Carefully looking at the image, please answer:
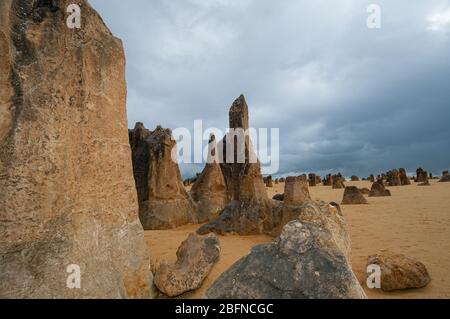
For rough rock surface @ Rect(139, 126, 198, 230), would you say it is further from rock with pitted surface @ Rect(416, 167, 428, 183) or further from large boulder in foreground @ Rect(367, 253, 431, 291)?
rock with pitted surface @ Rect(416, 167, 428, 183)

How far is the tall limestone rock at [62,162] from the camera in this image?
318cm

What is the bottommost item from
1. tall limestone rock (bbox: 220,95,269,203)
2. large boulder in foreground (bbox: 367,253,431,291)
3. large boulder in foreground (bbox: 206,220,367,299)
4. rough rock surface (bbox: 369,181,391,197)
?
large boulder in foreground (bbox: 367,253,431,291)

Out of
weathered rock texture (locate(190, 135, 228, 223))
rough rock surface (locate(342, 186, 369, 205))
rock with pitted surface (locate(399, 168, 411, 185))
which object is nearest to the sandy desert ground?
weathered rock texture (locate(190, 135, 228, 223))

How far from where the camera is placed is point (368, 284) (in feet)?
14.0

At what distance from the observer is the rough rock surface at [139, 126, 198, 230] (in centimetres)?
946

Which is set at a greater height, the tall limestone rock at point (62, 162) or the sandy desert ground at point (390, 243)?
the tall limestone rock at point (62, 162)

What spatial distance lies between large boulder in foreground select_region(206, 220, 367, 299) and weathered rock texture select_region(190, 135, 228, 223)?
8343 millimetres

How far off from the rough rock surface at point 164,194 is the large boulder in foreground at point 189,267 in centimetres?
493

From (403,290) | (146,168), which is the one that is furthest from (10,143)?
(146,168)

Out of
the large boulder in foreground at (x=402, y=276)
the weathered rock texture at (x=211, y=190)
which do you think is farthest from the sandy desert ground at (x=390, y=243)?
the weathered rock texture at (x=211, y=190)

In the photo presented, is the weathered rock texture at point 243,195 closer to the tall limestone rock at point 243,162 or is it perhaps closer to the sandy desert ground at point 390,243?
the tall limestone rock at point 243,162

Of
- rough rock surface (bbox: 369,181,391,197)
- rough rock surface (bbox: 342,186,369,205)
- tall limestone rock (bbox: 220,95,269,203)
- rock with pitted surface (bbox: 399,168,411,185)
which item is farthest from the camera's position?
rock with pitted surface (bbox: 399,168,411,185)
